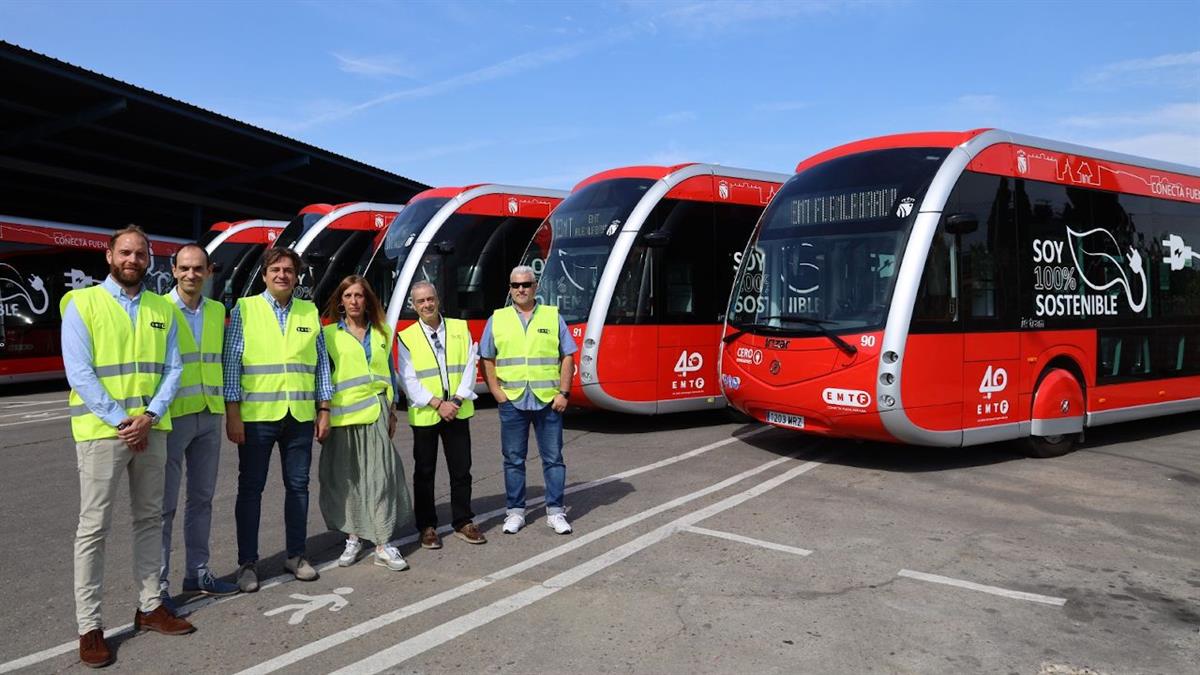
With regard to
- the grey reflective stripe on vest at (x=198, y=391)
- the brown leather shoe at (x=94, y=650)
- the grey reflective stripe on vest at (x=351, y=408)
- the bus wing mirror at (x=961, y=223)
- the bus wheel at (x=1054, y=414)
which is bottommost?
the brown leather shoe at (x=94, y=650)

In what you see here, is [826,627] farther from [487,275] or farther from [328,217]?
[328,217]

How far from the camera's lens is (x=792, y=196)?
331 inches

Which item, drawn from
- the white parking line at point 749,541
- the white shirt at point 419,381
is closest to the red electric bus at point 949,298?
the white parking line at point 749,541

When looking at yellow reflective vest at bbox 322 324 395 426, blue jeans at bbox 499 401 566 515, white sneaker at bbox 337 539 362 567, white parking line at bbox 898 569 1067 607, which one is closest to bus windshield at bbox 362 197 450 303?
blue jeans at bbox 499 401 566 515

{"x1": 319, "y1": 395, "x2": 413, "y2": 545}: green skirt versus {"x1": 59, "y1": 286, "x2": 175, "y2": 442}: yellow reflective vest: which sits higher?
{"x1": 59, "y1": 286, "x2": 175, "y2": 442}: yellow reflective vest

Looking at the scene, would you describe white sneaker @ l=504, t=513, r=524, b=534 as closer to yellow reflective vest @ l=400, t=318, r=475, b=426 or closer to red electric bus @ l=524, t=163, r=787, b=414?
yellow reflective vest @ l=400, t=318, r=475, b=426

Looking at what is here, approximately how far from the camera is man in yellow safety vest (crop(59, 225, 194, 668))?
150 inches

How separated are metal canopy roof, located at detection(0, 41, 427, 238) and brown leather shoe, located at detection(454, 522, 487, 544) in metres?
18.1

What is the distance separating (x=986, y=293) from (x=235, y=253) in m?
14.4

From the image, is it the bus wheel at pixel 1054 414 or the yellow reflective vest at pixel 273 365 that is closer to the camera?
the yellow reflective vest at pixel 273 365

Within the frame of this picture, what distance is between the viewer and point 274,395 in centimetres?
468

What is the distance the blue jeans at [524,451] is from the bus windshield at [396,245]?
7.27 meters

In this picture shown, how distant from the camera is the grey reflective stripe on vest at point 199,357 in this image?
14.2 ft

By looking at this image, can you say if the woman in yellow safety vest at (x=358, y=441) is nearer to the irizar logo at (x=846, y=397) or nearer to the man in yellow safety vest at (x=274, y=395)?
the man in yellow safety vest at (x=274, y=395)
